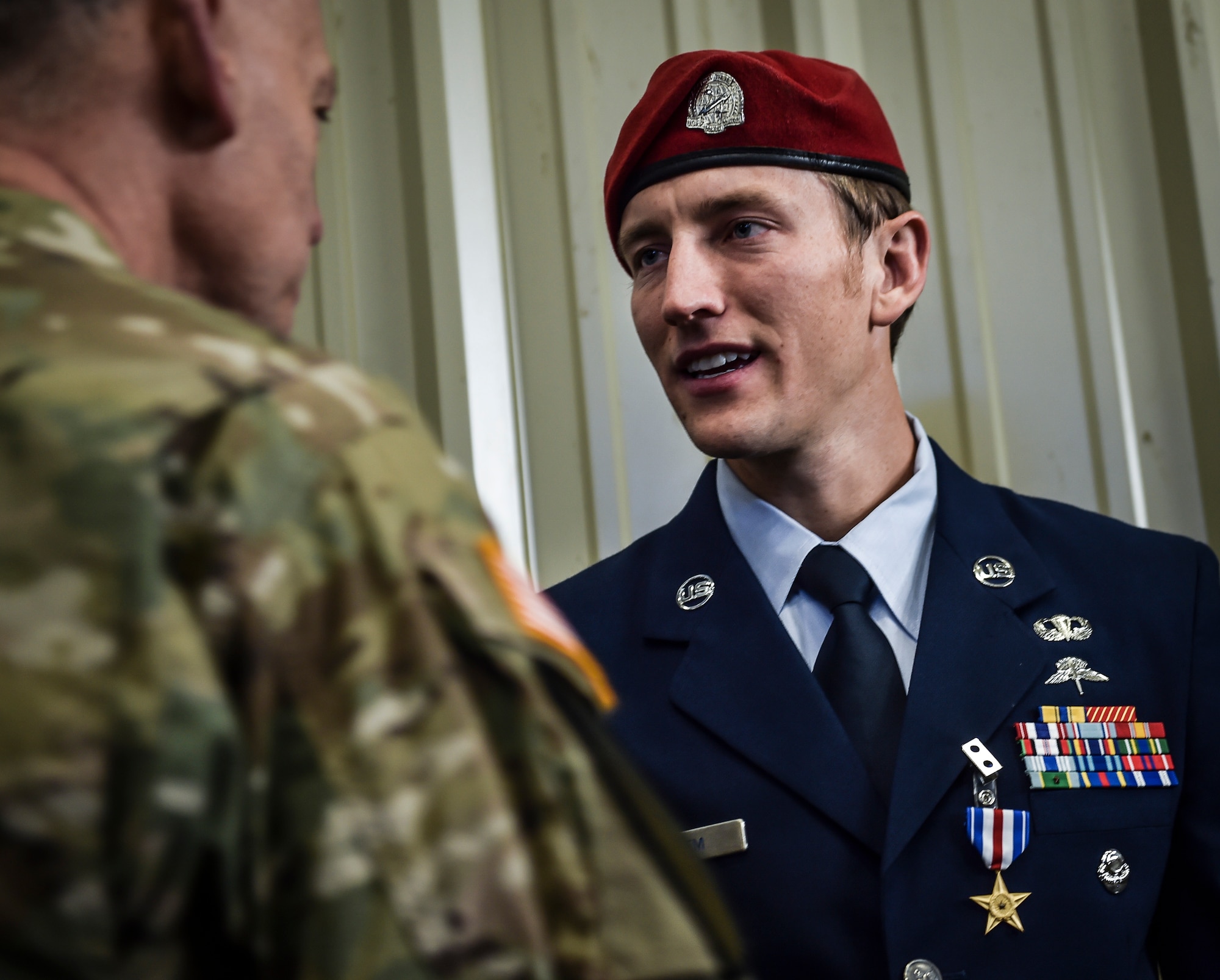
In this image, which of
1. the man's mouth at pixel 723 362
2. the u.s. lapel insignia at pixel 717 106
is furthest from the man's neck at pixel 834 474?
the u.s. lapel insignia at pixel 717 106

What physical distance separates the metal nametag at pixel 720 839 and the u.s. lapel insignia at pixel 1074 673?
0.40m

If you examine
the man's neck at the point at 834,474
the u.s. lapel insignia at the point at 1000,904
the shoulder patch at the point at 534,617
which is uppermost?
the man's neck at the point at 834,474

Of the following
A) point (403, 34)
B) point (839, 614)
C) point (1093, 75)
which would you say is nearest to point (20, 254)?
point (839, 614)

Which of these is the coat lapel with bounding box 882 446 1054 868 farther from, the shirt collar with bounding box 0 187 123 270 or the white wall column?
the shirt collar with bounding box 0 187 123 270

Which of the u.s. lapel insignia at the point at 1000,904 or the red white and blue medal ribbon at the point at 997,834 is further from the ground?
the red white and blue medal ribbon at the point at 997,834

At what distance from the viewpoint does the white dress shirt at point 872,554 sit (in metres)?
1.49

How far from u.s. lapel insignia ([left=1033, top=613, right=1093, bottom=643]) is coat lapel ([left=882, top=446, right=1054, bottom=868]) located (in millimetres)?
→ 21

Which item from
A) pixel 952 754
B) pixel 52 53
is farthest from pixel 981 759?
pixel 52 53

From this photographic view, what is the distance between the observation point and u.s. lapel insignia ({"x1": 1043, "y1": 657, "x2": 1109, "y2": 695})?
1.43m

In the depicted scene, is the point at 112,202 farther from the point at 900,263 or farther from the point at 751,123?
the point at 900,263

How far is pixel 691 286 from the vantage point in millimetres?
1550

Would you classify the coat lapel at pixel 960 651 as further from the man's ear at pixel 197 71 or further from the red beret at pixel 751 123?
the man's ear at pixel 197 71

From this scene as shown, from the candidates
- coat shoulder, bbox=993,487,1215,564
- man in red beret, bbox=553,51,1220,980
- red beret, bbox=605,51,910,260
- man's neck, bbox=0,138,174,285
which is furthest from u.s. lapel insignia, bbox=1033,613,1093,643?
man's neck, bbox=0,138,174,285

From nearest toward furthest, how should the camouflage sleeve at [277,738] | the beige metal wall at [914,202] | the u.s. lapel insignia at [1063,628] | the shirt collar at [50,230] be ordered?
the camouflage sleeve at [277,738] → the shirt collar at [50,230] → the u.s. lapel insignia at [1063,628] → the beige metal wall at [914,202]
